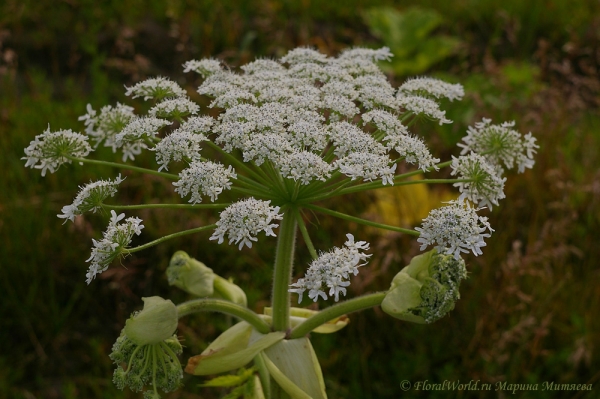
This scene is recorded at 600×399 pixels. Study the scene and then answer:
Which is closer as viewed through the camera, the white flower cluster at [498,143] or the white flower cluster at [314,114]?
the white flower cluster at [314,114]

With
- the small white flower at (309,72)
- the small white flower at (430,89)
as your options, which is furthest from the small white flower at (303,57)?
the small white flower at (430,89)

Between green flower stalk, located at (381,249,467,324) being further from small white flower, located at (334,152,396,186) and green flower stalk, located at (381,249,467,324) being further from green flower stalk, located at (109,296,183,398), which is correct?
green flower stalk, located at (109,296,183,398)

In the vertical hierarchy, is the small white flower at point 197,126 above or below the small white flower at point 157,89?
below

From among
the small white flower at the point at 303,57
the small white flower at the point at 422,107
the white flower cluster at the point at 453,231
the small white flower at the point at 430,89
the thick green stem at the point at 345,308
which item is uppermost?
the small white flower at the point at 303,57

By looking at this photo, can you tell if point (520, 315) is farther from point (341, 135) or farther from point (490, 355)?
point (341, 135)

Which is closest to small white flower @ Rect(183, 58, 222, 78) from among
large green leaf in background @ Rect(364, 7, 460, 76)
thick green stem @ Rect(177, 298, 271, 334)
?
thick green stem @ Rect(177, 298, 271, 334)

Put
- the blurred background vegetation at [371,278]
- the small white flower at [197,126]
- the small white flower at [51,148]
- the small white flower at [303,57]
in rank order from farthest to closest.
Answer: the blurred background vegetation at [371,278]
the small white flower at [303,57]
the small white flower at [51,148]
the small white flower at [197,126]

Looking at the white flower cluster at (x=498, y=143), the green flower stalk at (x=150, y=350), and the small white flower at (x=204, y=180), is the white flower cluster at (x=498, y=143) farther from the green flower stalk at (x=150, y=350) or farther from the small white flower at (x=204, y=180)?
the green flower stalk at (x=150, y=350)

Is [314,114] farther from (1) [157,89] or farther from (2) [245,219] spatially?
(1) [157,89]
